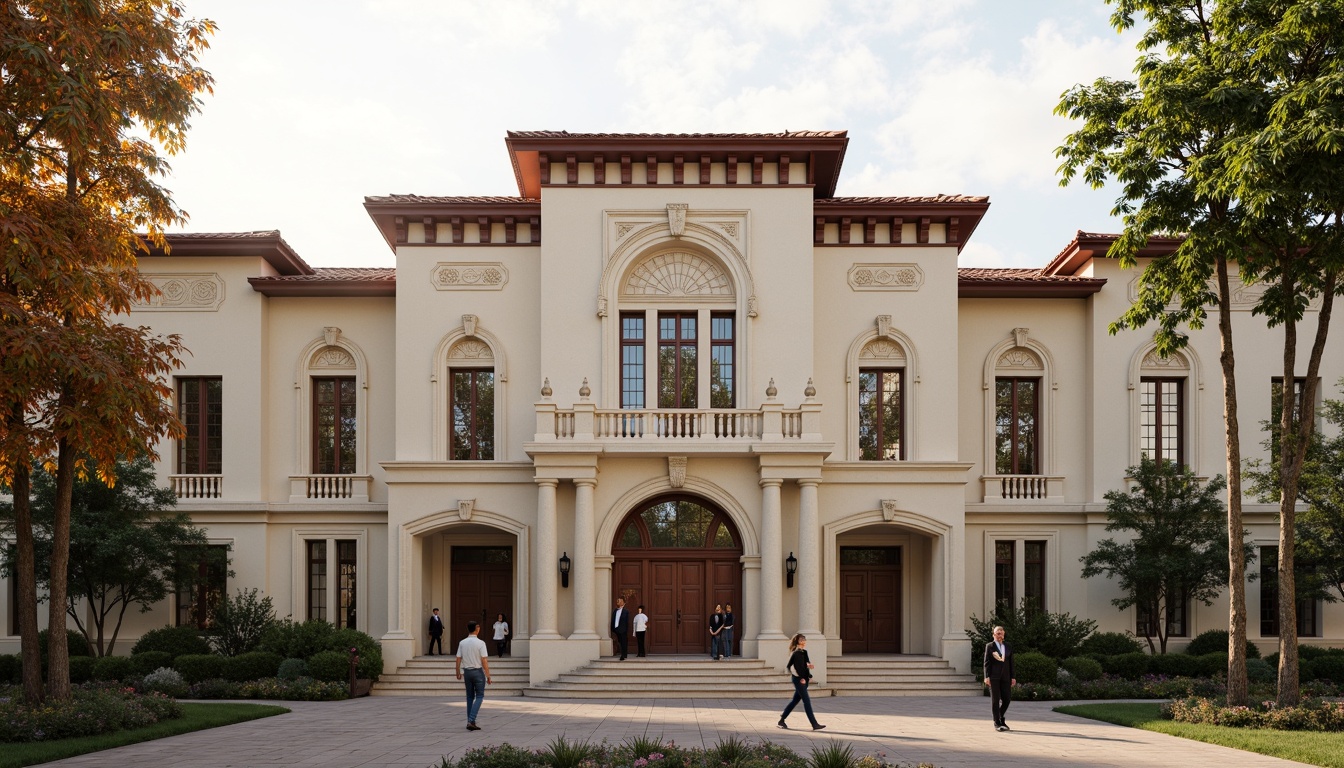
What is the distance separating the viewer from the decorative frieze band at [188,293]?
27.7 metres

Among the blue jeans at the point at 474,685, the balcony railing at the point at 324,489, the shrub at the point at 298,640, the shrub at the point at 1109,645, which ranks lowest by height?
the shrub at the point at 1109,645

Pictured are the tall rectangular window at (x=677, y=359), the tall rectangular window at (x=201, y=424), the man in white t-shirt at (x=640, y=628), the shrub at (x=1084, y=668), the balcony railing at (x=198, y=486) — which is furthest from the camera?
the tall rectangular window at (x=201, y=424)

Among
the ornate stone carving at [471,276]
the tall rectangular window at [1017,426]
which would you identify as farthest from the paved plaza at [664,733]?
the ornate stone carving at [471,276]

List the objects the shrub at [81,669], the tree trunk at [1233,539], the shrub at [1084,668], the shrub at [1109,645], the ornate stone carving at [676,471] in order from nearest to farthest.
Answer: the tree trunk at [1233,539]
the shrub at [1084,668]
the shrub at [81,669]
the ornate stone carving at [676,471]
the shrub at [1109,645]

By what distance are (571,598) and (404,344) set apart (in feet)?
24.3

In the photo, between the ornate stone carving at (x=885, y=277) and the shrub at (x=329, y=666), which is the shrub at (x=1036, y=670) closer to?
the ornate stone carving at (x=885, y=277)

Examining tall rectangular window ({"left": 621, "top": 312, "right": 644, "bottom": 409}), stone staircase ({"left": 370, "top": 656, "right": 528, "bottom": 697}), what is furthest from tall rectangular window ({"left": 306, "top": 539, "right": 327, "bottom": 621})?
tall rectangular window ({"left": 621, "top": 312, "right": 644, "bottom": 409})

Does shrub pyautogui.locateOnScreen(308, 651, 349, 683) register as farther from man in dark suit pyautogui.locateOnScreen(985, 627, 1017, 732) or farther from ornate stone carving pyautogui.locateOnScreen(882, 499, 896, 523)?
man in dark suit pyautogui.locateOnScreen(985, 627, 1017, 732)

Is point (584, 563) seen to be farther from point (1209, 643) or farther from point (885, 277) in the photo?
point (1209, 643)

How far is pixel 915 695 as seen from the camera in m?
23.9

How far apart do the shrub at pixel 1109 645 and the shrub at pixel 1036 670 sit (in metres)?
2.44

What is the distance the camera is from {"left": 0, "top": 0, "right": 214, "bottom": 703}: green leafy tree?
14.7 metres

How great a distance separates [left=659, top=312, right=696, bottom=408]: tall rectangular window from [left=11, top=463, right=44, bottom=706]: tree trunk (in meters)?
13.6

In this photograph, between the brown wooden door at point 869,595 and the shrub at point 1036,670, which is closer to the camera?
the shrub at point 1036,670
